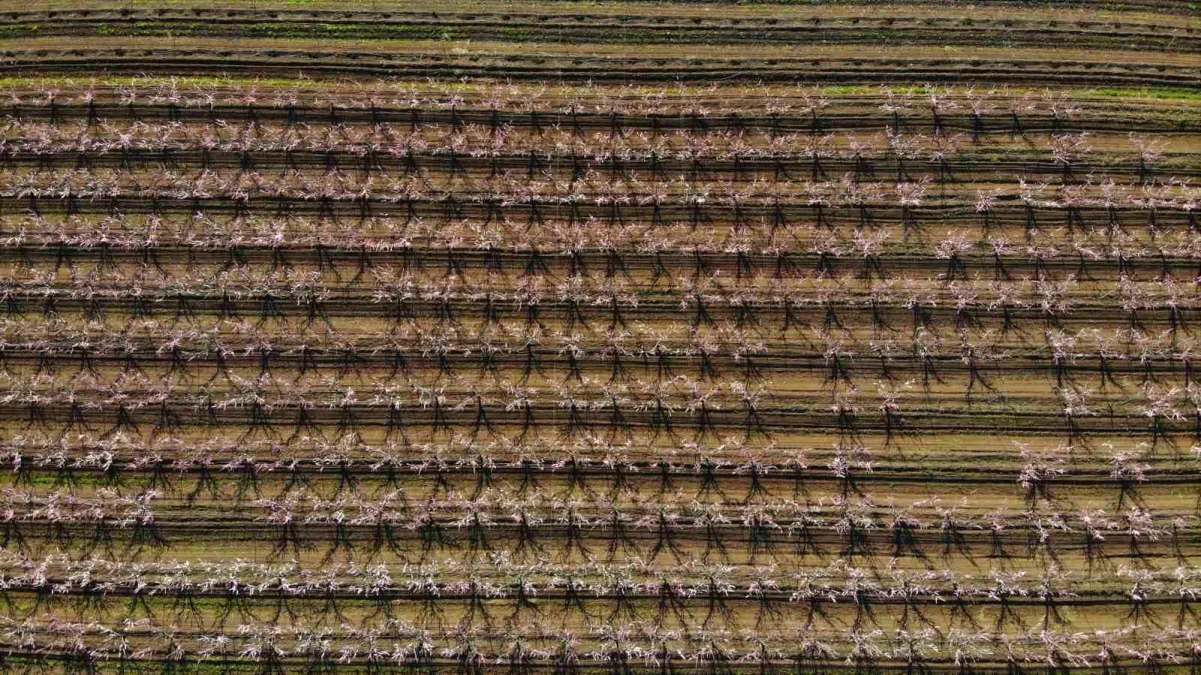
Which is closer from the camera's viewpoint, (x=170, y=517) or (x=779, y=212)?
(x=170, y=517)

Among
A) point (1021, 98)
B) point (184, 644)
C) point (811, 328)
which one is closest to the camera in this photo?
point (184, 644)

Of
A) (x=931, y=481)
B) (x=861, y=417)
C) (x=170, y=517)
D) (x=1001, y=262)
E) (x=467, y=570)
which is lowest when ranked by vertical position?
(x=467, y=570)

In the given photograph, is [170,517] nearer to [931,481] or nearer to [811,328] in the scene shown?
[811,328]

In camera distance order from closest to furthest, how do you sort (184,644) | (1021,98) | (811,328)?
1. (184,644)
2. (811,328)
3. (1021,98)

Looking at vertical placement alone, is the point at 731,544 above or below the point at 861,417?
below

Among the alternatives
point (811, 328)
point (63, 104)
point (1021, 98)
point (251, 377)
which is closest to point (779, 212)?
point (811, 328)

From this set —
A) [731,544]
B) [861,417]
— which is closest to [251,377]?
[731,544]
